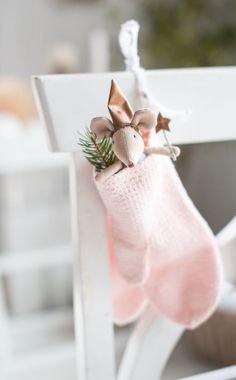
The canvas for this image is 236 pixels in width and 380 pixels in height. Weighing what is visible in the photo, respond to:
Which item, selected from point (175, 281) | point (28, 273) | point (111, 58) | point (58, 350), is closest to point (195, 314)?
point (175, 281)

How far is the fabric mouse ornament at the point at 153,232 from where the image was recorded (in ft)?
1.42

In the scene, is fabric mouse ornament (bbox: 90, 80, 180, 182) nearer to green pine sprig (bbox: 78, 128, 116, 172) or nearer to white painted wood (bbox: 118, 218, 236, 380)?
green pine sprig (bbox: 78, 128, 116, 172)

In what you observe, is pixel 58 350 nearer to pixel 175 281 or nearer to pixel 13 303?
pixel 13 303

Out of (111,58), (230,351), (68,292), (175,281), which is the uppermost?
(111,58)

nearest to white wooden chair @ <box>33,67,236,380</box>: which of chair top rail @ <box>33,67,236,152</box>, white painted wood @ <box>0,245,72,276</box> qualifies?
chair top rail @ <box>33,67,236,152</box>

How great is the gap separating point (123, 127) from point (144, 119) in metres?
0.02

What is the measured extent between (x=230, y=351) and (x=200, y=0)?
1197 millimetres

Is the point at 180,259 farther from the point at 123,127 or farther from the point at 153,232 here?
the point at 123,127

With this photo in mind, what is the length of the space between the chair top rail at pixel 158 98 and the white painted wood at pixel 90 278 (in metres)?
0.03

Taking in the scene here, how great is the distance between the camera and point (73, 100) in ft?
1.50

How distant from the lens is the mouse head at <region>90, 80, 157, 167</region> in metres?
0.43

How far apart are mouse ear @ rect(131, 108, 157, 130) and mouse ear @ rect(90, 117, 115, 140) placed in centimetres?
2

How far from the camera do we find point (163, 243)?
523 mm

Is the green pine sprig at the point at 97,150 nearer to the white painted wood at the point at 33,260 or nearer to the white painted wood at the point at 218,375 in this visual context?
the white painted wood at the point at 218,375
